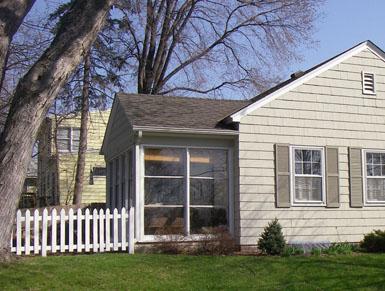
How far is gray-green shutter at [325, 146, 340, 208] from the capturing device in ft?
50.0

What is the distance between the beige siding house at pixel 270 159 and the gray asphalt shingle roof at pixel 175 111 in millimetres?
32

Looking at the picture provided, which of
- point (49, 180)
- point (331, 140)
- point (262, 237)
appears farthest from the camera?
point (49, 180)

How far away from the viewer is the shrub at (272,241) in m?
13.3

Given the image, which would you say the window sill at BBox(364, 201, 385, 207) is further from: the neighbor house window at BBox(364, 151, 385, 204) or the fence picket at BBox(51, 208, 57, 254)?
the fence picket at BBox(51, 208, 57, 254)

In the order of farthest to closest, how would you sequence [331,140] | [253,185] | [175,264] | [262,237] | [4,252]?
[331,140] → [253,185] → [262,237] → [175,264] → [4,252]

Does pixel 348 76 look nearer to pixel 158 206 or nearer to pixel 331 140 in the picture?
pixel 331 140

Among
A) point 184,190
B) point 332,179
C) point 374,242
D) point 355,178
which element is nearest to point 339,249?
point 374,242

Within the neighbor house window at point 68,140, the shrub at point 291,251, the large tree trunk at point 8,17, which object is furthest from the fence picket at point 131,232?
the neighbor house window at point 68,140

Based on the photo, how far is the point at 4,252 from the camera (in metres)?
10.6

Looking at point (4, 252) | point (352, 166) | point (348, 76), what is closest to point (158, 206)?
point (4, 252)

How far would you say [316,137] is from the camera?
15.4 metres

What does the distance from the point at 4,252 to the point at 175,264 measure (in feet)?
10.8

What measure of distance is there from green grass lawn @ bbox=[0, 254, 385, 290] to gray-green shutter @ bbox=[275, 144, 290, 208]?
2554 mm

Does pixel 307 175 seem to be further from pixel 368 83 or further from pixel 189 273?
pixel 189 273
